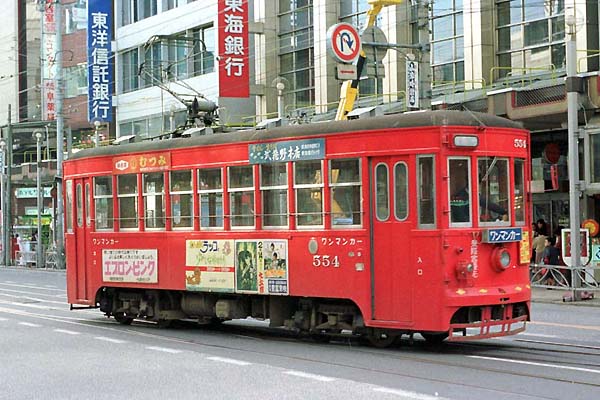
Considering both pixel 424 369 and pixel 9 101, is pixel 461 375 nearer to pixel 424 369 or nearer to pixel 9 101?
pixel 424 369

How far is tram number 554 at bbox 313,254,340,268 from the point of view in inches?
573

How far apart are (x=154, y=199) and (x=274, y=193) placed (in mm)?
3050

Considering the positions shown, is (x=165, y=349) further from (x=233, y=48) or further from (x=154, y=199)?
(x=233, y=48)

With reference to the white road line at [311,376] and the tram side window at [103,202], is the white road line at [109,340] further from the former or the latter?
the white road line at [311,376]

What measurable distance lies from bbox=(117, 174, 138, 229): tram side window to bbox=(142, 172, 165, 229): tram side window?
0.31m

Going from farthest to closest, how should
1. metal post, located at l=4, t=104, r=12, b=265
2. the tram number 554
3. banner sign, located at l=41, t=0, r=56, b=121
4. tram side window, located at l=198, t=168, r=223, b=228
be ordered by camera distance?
banner sign, located at l=41, t=0, r=56, b=121, metal post, located at l=4, t=104, r=12, b=265, tram side window, located at l=198, t=168, r=223, b=228, the tram number 554

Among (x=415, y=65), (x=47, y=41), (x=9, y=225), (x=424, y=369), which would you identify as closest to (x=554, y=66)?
(x=415, y=65)

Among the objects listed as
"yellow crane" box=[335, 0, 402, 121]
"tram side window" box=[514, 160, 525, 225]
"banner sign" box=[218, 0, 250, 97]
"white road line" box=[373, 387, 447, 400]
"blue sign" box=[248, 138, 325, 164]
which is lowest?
"white road line" box=[373, 387, 447, 400]

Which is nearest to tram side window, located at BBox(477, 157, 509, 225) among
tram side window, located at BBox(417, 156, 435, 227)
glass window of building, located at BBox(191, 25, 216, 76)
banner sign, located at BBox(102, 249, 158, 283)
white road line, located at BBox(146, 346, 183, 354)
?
tram side window, located at BBox(417, 156, 435, 227)

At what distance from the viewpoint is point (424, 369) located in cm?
1233

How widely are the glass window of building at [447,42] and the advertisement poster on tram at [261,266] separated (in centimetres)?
2140

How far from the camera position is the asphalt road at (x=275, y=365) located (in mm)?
10961

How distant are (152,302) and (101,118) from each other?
112 feet

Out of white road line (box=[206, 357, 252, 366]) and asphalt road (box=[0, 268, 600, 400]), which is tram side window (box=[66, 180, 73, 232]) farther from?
white road line (box=[206, 357, 252, 366])
